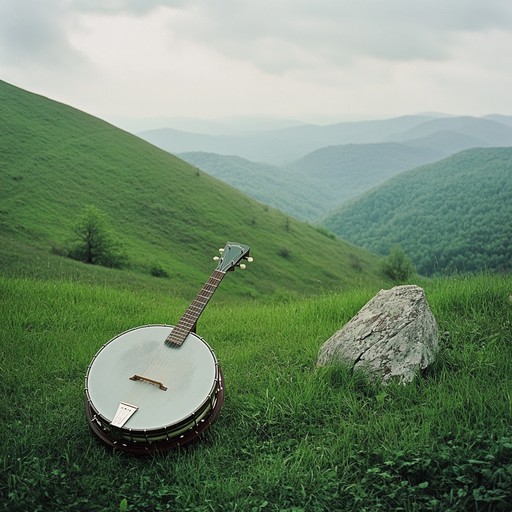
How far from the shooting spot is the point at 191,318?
5.67 m

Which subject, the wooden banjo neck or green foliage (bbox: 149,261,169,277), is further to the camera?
green foliage (bbox: 149,261,169,277)

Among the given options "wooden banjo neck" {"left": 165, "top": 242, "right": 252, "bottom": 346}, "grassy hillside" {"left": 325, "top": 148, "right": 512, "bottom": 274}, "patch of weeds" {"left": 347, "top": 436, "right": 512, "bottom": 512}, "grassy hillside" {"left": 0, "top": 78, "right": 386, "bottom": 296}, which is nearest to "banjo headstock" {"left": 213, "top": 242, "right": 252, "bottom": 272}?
"wooden banjo neck" {"left": 165, "top": 242, "right": 252, "bottom": 346}

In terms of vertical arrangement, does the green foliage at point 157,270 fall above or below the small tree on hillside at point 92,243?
Answer: below

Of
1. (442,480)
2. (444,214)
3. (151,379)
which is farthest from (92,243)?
(444,214)

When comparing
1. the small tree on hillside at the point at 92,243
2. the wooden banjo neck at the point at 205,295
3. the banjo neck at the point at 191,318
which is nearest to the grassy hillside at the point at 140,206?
the small tree on hillside at the point at 92,243

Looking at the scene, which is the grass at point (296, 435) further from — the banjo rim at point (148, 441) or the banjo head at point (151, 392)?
the banjo head at point (151, 392)

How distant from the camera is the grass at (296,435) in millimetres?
4113

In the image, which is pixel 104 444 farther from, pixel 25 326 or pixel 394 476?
pixel 25 326

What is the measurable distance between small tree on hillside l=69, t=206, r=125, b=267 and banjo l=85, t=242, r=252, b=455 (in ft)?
134

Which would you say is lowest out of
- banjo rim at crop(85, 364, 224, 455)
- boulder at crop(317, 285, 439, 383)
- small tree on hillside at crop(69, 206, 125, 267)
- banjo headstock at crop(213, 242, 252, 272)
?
small tree on hillside at crop(69, 206, 125, 267)

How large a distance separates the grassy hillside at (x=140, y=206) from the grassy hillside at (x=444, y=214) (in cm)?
2297

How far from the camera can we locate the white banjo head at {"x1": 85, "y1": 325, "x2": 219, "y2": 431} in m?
4.67

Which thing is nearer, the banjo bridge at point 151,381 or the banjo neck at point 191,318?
the banjo bridge at point 151,381

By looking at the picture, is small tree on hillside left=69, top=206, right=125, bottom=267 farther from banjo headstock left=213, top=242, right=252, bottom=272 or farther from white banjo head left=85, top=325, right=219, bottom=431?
white banjo head left=85, top=325, right=219, bottom=431
